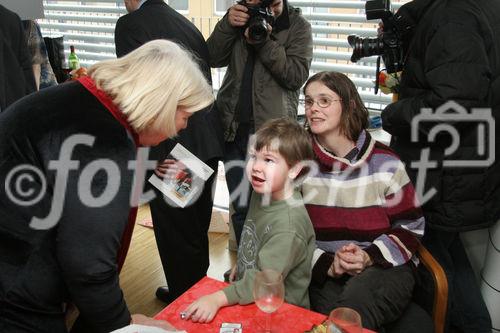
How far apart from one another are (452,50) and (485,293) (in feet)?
3.68

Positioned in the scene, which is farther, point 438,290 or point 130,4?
point 130,4

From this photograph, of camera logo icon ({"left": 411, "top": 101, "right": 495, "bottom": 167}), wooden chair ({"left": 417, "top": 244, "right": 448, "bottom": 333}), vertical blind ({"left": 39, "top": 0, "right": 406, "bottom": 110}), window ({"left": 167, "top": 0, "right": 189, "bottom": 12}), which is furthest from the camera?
window ({"left": 167, "top": 0, "right": 189, "bottom": 12})

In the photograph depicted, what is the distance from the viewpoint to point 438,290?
157 centimetres

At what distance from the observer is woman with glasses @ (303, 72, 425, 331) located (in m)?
1.62

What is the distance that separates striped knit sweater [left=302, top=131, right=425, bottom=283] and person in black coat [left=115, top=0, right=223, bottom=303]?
0.59 m

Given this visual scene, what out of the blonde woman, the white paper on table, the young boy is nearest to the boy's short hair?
the young boy

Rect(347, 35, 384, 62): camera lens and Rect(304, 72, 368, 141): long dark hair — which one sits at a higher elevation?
Rect(347, 35, 384, 62): camera lens

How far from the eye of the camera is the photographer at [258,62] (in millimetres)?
2084

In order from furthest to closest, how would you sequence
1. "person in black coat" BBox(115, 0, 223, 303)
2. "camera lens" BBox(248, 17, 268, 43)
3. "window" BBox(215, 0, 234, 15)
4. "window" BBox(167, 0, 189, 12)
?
"window" BBox(167, 0, 189, 12) → "window" BBox(215, 0, 234, 15) → "camera lens" BBox(248, 17, 268, 43) → "person in black coat" BBox(115, 0, 223, 303)

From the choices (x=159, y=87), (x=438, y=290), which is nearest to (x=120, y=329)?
(x=159, y=87)

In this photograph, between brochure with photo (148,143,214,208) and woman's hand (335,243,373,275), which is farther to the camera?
brochure with photo (148,143,214,208)

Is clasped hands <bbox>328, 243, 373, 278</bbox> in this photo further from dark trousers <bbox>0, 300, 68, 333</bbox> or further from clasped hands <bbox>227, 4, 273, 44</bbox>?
clasped hands <bbox>227, 4, 273, 44</bbox>

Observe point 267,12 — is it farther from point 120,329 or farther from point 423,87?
point 120,329

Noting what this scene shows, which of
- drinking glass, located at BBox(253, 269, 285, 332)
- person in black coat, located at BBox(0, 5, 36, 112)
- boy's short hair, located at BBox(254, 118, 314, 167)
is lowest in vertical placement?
drinking glass, located at BBox(253, 269, 285, 332)
